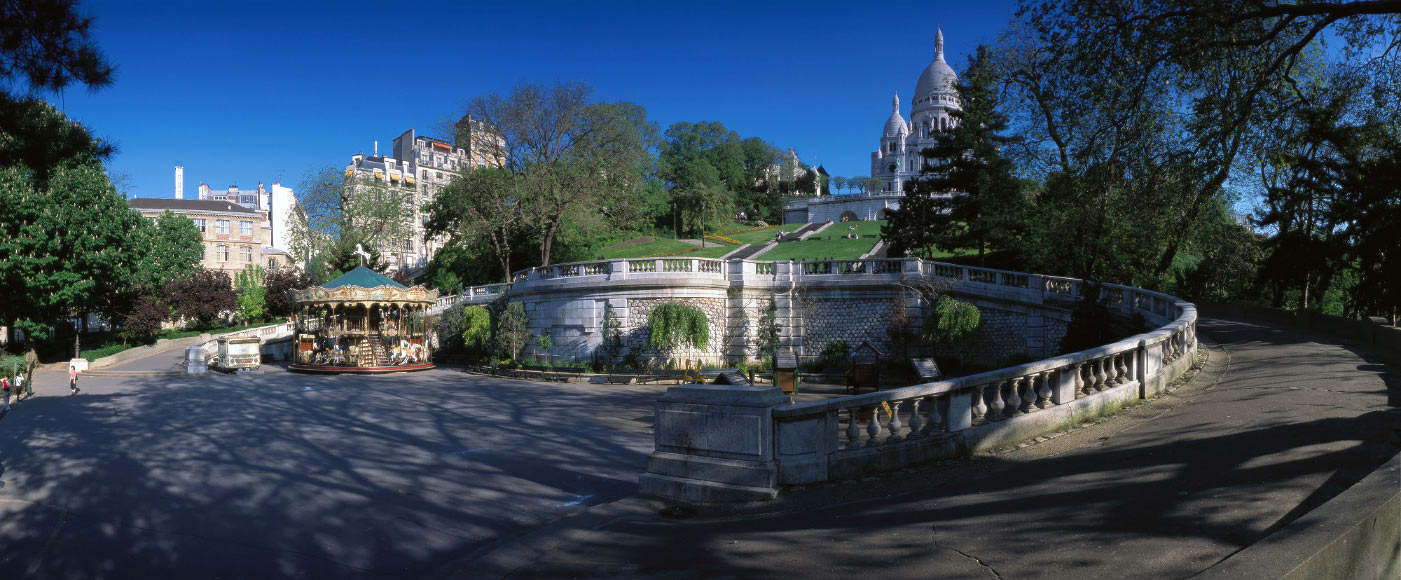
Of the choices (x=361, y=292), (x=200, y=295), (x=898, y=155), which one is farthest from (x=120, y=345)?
(x=898, y=155)

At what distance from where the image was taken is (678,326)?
83.5 ft

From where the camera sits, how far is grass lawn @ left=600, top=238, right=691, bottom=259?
63.3 meters

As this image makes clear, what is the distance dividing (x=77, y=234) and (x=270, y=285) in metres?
22.0

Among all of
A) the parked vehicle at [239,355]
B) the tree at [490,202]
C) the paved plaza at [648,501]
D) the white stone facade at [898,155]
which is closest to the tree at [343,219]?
the tree at [490,202]

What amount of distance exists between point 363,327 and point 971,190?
30.6m

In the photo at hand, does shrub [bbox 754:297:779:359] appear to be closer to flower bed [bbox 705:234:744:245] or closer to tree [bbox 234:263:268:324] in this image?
tree [bbox 234:263:268:324]

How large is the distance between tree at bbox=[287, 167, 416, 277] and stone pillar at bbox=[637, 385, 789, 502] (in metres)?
56.6

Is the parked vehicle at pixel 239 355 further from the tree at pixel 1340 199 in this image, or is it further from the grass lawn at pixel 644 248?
the tree at pixel 1340 199

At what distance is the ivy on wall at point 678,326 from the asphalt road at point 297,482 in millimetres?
6432

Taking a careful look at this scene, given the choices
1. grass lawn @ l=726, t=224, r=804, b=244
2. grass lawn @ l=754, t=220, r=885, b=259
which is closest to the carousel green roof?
grass lawn @ l=754, t=220, r=885, b=259

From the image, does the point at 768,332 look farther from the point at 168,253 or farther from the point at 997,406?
the point at 168,253

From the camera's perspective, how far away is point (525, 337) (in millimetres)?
29500

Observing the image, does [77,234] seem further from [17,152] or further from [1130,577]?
[1130,577]

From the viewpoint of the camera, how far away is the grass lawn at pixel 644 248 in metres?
63.3
